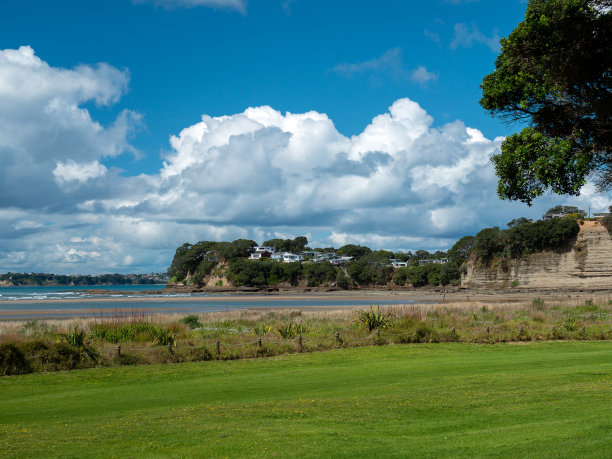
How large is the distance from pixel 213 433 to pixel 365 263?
137 metres

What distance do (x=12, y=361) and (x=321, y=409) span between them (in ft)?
36.8

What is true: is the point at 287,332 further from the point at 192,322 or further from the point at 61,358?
the point at 61,358

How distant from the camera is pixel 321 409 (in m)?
10.8

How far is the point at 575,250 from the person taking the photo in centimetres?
9219

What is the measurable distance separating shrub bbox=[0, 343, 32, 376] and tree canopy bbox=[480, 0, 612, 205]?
48.9ft

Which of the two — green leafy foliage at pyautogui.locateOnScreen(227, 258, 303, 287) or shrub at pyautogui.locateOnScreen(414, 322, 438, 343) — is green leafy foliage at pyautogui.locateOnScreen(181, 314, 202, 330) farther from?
green leafy foliage at pyautogui.locateOnScreen(227, 258, 303, 287)

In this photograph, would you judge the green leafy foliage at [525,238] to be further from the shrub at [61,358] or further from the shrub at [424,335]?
the shrub at [61,358]

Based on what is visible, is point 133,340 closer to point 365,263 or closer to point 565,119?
point 565,119

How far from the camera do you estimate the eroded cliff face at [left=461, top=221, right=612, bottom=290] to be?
3484 inches

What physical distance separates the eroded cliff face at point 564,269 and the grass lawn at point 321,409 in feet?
259

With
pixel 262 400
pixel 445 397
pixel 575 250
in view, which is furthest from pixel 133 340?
pixel 575 250

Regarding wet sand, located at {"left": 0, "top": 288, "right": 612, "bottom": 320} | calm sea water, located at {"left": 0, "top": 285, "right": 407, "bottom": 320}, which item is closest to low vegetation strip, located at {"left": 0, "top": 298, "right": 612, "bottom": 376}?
calm sea water, located at {"left": 0, "top": 285, "right": 407, "bottom": 320}

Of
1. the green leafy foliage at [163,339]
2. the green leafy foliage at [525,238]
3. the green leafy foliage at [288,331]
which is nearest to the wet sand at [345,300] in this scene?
the green leafy foliage at [525,238]

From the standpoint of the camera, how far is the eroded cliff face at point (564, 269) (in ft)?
290
